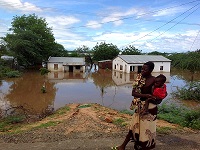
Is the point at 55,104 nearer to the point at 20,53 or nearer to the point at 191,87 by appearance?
the point at 191,87

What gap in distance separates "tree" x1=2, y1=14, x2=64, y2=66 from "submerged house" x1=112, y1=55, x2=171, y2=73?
12.5 meters

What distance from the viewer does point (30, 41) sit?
32719mm

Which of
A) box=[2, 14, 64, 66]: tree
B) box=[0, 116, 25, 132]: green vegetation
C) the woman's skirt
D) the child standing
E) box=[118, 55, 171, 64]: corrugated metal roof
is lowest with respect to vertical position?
box=[0, 116, 25, 132]: green vegetation

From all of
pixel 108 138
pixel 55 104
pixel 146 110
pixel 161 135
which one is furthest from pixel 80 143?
pixel 55 104

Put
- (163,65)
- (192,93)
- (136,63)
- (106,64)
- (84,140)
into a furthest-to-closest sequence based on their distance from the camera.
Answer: (106,64) < (163,65) < (136,63) < (192,93) < (84,140)

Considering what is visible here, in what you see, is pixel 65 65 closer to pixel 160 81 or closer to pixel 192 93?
pixel 192 93

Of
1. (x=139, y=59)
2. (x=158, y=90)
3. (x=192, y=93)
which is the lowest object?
(x=192, y=93)

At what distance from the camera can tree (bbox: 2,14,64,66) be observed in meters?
31.9

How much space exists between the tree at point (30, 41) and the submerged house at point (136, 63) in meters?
12.5

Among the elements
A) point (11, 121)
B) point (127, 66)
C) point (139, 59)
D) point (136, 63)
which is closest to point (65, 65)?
point (127, 66)

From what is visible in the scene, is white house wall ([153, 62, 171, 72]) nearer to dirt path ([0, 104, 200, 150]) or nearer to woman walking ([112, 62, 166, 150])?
dirt path ([0, 104, 200, 150])

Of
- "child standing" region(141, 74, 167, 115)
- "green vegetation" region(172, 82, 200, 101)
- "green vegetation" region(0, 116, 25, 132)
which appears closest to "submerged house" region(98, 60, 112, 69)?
"green vegetation" region(172, 82, 200, 101)

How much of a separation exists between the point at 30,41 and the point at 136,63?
1674 centimetres

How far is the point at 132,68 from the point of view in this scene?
34.7 meters
